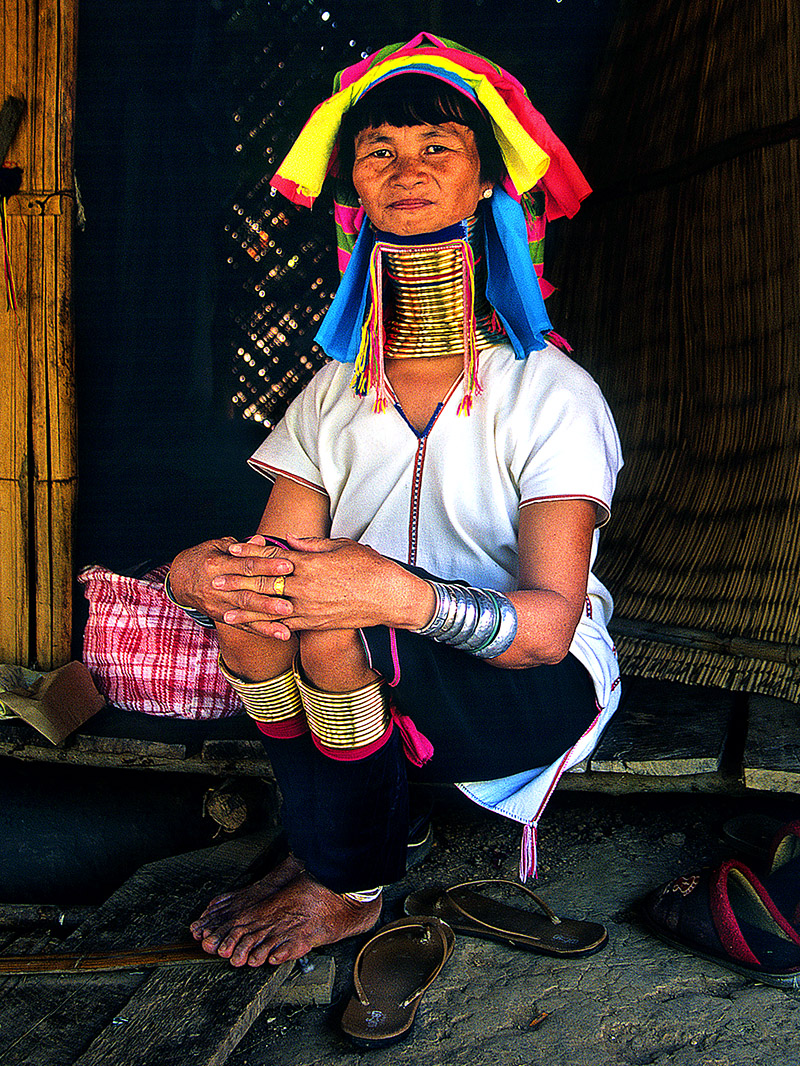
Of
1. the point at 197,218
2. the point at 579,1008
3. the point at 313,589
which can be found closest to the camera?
the point at 313,589

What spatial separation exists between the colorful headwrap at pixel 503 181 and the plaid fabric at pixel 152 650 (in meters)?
0.93

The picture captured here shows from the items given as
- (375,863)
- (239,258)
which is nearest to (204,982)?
(375,863)

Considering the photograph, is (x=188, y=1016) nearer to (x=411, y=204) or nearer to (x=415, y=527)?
(x=415, y=527)

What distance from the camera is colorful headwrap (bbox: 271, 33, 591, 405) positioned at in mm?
1905

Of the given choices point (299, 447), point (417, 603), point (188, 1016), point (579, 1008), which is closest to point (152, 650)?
point (299, 447)

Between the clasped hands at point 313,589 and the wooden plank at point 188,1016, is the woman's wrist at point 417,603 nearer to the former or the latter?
the clasped hands at point 313,589

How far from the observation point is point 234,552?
1.64 m

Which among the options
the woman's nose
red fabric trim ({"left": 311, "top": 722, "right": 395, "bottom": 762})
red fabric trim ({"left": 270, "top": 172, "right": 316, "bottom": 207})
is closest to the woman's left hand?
red fabric trim ({"left": 311, "top": 722, "right": 395, "bottom": 762})

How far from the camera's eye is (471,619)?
5.19 feet

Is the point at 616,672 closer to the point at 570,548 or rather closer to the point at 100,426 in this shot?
the point at 570,548

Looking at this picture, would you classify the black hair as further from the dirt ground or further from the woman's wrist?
the dirt ground

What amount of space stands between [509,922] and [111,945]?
86 cm

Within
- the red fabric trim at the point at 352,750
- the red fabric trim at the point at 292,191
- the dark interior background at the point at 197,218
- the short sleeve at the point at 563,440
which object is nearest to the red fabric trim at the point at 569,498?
the short sleeve at the point at 563,440

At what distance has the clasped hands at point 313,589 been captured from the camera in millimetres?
1539
